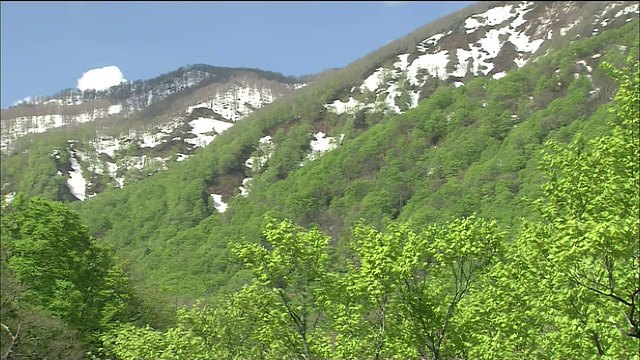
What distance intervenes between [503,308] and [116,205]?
180m

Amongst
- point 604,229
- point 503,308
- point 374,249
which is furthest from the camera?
point 503,308

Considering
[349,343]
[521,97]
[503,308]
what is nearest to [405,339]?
[349,343]

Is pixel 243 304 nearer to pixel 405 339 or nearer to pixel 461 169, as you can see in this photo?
pixel 405 339

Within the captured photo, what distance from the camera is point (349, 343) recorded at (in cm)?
2102

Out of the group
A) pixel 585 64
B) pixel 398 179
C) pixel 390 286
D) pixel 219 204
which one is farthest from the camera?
pixel 219 204

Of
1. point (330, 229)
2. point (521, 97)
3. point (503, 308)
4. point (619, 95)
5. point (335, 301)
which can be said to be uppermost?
point (619, 95)

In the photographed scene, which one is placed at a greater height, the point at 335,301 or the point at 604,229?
the point at 604,229

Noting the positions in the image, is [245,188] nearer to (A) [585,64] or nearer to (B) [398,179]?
(B) [398,179]

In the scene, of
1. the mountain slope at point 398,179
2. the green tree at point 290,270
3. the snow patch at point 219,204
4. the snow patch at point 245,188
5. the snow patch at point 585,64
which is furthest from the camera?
the snow patch at point 245,188

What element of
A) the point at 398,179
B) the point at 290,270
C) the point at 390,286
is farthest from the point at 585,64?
the point at 290,270

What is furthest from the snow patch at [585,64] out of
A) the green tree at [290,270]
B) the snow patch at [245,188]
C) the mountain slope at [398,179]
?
the green tree at [290,270]

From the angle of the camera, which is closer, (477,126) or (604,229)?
(604,229)

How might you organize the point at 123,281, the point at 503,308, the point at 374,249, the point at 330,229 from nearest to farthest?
the point at 374,249 → the point at 503,308 → the point at 123,281 → the point at 330,229

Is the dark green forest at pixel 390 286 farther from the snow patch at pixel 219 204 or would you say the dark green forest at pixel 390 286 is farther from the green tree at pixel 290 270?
the snow patch at pixel 219 204
